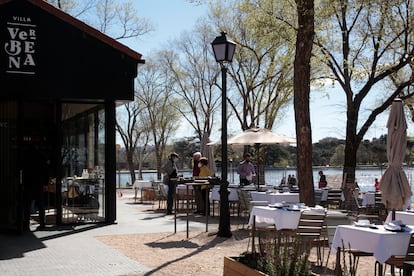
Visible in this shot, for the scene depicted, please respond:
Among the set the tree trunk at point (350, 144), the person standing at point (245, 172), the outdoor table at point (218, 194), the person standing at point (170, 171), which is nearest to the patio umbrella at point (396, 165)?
the outdoor table at point (218, 194)

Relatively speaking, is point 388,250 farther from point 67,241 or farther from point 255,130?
point 255,130

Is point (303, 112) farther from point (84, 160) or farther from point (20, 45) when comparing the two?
point (20, 45)

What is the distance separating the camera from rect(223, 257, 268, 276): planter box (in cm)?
593

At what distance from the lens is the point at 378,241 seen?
645 centimetres

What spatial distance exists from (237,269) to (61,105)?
7.64m

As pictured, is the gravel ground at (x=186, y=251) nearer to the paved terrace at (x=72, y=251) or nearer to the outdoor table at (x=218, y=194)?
the paved terrace at (x=72, y=251)

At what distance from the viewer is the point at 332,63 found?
73.2 feet

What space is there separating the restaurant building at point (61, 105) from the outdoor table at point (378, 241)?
7349 millimetres

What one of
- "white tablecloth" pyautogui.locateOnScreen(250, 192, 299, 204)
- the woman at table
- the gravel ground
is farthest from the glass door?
"white tablecloth" pyautogui.locateOnScreen(250, 192, 299, 204)

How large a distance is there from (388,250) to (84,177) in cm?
827

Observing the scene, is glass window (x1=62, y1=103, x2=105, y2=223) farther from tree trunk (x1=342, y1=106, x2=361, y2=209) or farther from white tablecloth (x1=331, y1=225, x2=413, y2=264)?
tree trunk (x1=342, y1=106, x2=361, y2=209)

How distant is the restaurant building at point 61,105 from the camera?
11664 millimetres

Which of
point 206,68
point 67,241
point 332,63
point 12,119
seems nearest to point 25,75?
point 12,119

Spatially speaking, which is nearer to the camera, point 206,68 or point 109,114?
point 109,114
